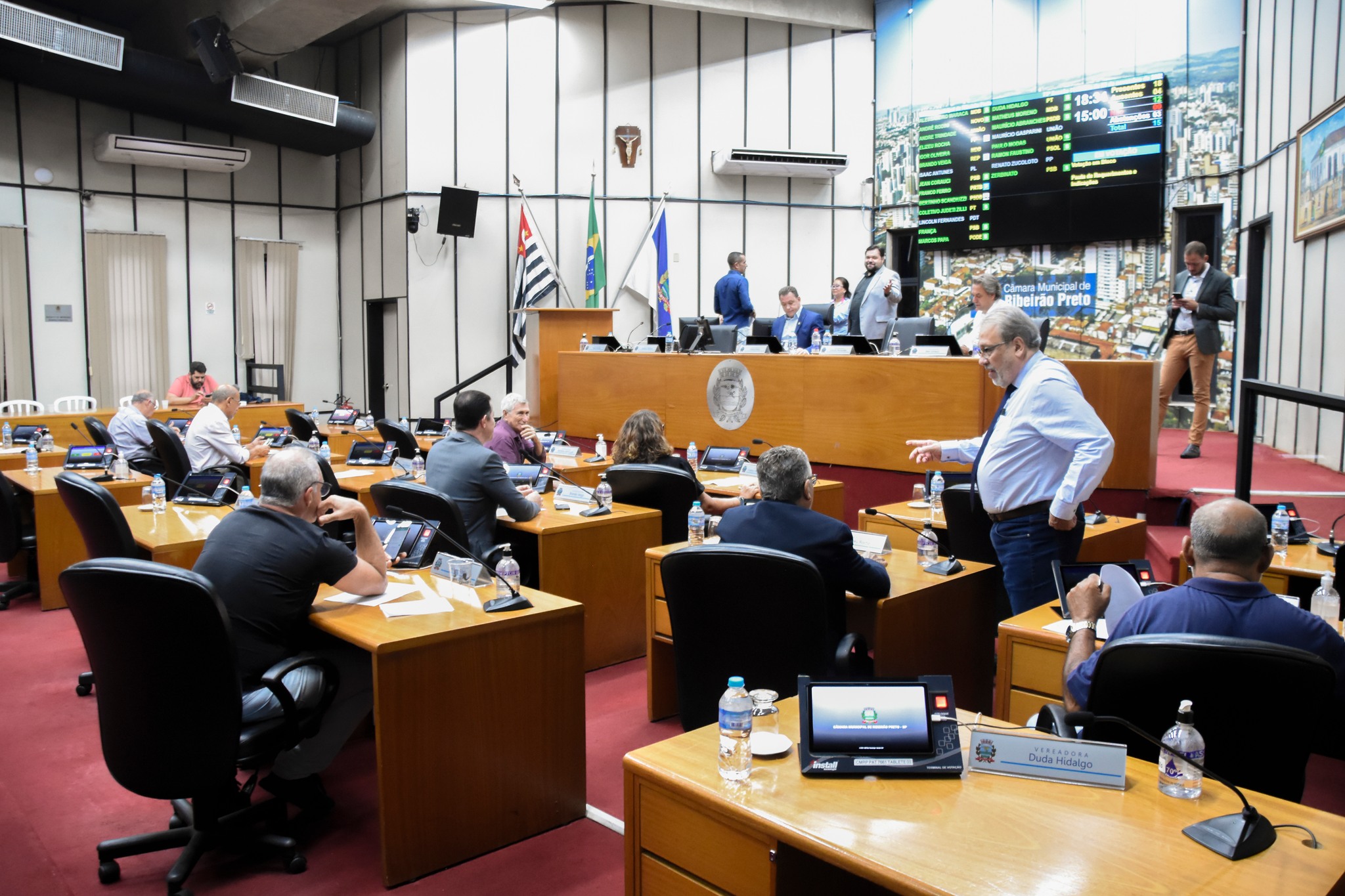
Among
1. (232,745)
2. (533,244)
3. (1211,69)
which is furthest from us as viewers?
(533,244)

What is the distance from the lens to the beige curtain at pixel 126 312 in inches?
449

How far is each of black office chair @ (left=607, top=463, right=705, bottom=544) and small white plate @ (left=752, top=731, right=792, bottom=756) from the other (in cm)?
275

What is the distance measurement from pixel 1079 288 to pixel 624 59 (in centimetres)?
625

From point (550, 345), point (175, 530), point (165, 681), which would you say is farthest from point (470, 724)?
point (550, 345)

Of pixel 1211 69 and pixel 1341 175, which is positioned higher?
pixel 1211 69

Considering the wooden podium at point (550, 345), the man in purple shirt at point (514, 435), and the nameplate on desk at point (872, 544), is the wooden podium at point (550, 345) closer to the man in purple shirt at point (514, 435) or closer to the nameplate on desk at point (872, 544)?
the man in purple shirt at point (514, 435)

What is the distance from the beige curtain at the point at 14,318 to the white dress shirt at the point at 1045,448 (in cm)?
1127

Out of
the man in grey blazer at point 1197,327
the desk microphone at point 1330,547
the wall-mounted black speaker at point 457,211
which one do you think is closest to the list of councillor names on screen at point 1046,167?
A: the man in grey blazer at point 1197,327

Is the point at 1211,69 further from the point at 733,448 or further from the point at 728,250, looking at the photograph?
the point at 733,448

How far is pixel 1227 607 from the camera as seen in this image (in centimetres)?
202

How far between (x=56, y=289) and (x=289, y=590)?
34.6ft

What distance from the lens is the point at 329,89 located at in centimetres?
1309

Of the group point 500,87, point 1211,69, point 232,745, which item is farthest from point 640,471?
point 500,87

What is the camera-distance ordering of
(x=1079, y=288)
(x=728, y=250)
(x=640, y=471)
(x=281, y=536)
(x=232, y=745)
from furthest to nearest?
(x=728, y=250), (x=1079, y=288), (x=640, y=471), (x=281, y=536), (x=232, y=745)
